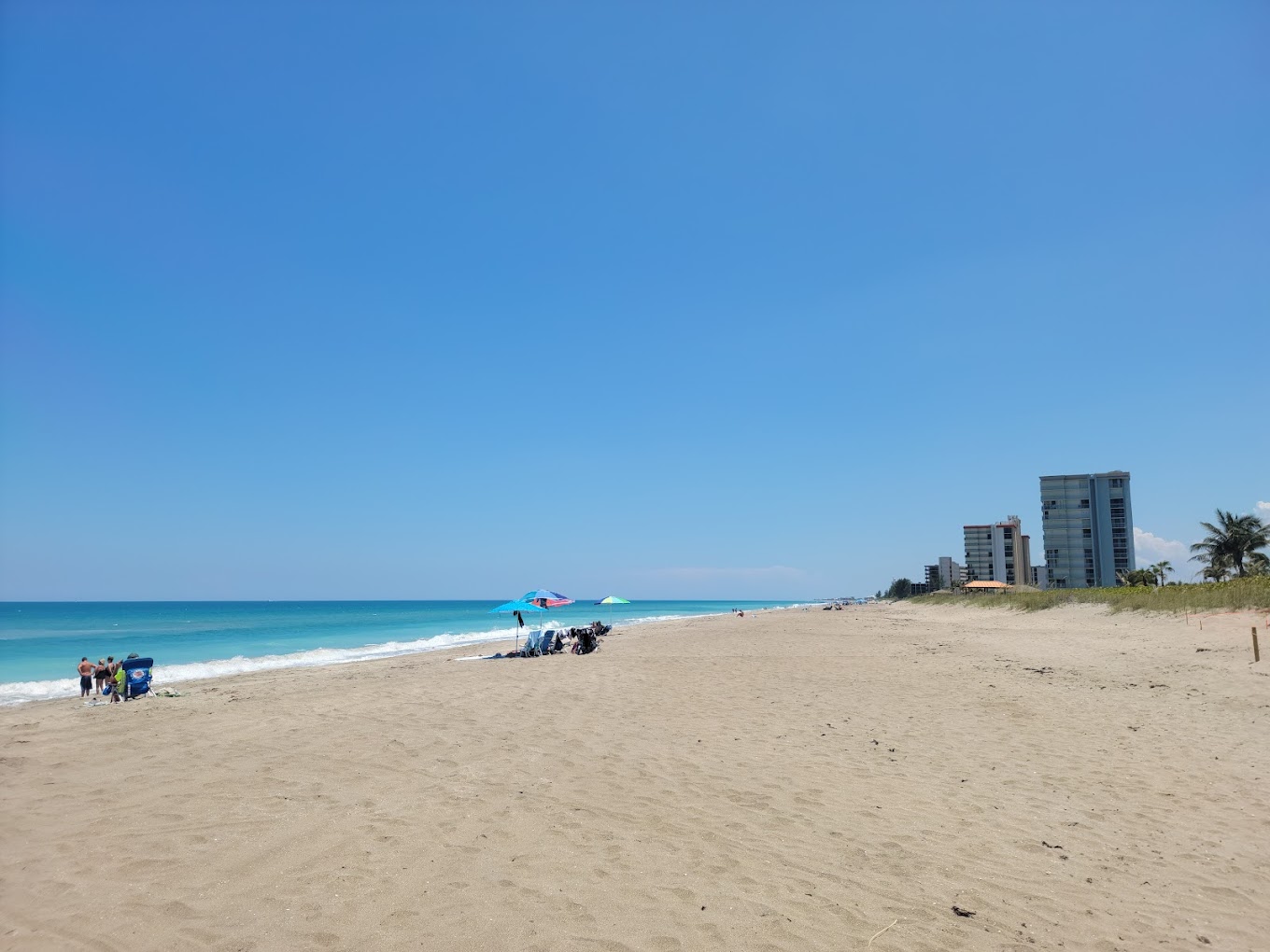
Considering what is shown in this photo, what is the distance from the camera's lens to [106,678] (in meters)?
17.0

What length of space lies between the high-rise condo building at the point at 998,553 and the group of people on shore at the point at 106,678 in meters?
108

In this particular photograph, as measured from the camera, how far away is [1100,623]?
85.1ft

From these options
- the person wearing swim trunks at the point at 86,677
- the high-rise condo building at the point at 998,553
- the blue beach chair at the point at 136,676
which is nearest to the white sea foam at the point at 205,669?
the person wearing swim trunks at the point at 86,677

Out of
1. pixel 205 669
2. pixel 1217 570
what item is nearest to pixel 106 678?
pixel 205 669

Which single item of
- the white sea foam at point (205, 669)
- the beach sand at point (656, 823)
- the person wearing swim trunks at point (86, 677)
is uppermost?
the beach sand at point (656, 823)

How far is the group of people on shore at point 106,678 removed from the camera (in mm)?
15648

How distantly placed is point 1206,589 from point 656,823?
27.8m

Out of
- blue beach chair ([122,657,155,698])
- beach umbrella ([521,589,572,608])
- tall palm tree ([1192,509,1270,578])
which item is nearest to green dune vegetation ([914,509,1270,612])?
tall palm tree ([1192,509,1270,578])

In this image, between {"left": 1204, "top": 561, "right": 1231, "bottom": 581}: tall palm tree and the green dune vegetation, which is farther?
{"left": 1204, "top": 561, "right": 1231, "bottom": 581}: tall palm tree

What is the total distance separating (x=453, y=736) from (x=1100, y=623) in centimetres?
2669

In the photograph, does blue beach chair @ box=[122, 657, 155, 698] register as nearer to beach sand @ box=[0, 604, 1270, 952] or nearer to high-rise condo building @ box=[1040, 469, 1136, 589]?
beach sand @ box=[0, 604, 1270, 952]

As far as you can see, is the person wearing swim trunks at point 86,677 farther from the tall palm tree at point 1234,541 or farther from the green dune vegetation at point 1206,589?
the tall palm tree at point 1234,541

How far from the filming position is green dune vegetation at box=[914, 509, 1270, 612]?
21.8 m

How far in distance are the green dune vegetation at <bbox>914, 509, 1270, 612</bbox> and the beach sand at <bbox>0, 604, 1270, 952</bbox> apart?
12406 millimetres
